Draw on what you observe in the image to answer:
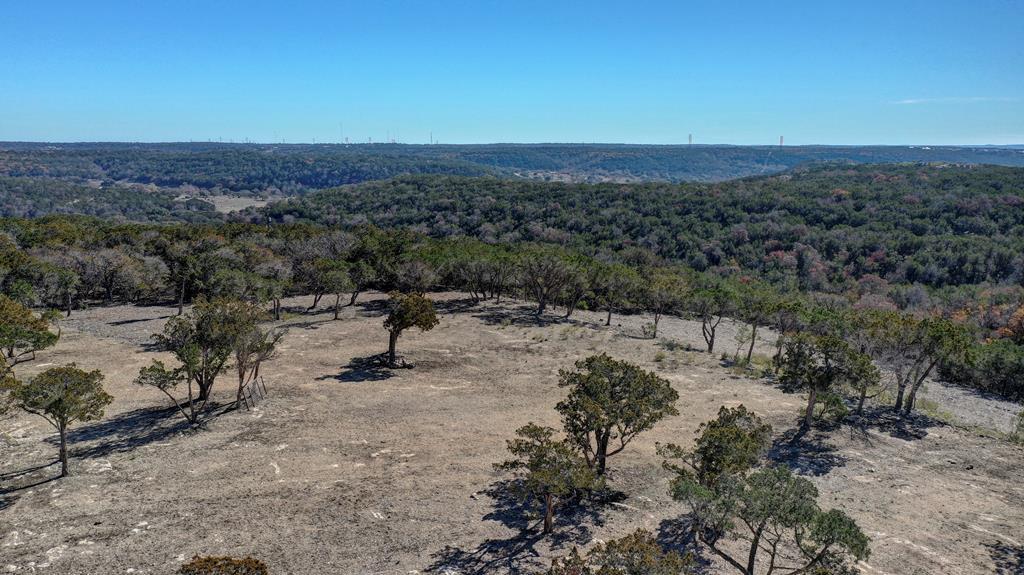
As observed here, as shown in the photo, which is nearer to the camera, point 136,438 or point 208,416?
point 136,438

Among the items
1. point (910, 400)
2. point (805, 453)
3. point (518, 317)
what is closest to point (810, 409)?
point (805, 453)

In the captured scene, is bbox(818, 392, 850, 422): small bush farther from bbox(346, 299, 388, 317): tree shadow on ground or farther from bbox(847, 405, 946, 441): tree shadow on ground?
bbox(346, 299, 388, 317): tree shadow on ground

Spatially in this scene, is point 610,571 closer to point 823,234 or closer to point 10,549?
point 10,549

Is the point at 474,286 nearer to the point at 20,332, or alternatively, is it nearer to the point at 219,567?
the point at 20,332

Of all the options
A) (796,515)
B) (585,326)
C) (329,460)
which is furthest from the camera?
(585,326)

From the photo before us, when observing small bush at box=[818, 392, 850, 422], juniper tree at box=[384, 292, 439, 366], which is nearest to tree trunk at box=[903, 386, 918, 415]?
small bush at box=[818, 392, 850, 422]

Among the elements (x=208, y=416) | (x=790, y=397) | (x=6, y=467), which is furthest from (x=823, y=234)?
(x=6, y=467)
